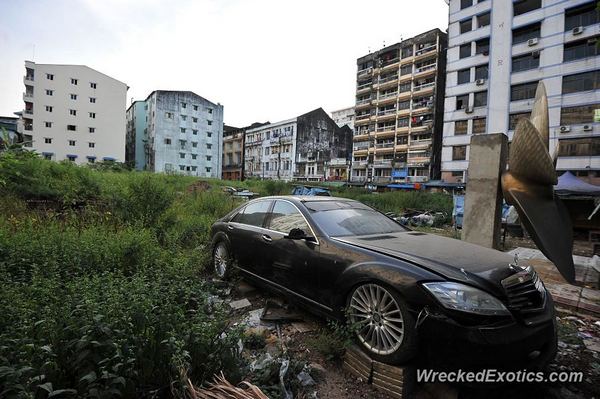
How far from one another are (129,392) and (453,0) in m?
42.2

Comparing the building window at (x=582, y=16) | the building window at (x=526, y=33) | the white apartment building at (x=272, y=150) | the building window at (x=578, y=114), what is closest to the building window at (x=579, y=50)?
the building window at (x=582, y=16)

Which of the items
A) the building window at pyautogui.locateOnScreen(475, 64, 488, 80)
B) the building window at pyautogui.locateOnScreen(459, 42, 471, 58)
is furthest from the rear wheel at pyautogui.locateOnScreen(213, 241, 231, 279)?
the building window at pyautogui.locateOnScreen(459, 42, 471, 58)

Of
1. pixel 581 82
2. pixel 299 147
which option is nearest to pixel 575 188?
pixel 581 82

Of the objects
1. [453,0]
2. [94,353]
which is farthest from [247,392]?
[453,0]

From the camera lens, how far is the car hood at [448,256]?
2.41m

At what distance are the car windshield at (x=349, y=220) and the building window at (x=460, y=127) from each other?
33.1 meters

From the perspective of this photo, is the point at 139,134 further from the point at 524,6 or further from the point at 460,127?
the point at 524,6

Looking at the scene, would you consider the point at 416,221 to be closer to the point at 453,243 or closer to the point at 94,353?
the point at 453,243

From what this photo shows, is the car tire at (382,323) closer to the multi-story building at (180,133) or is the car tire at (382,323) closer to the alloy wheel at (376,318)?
the alloy wheel at (376,318)

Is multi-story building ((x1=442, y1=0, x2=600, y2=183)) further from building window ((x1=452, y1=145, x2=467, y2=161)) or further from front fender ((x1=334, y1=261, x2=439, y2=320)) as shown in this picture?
front fender ((x1=334, y1=261, x2=439, y2=320))

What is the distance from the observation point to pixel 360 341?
2.76 meters

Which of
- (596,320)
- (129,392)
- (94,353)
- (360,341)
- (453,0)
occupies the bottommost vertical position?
(596,320)

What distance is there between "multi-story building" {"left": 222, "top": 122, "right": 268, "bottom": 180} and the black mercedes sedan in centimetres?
5922

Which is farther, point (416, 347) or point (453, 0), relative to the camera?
point (453, 0)
